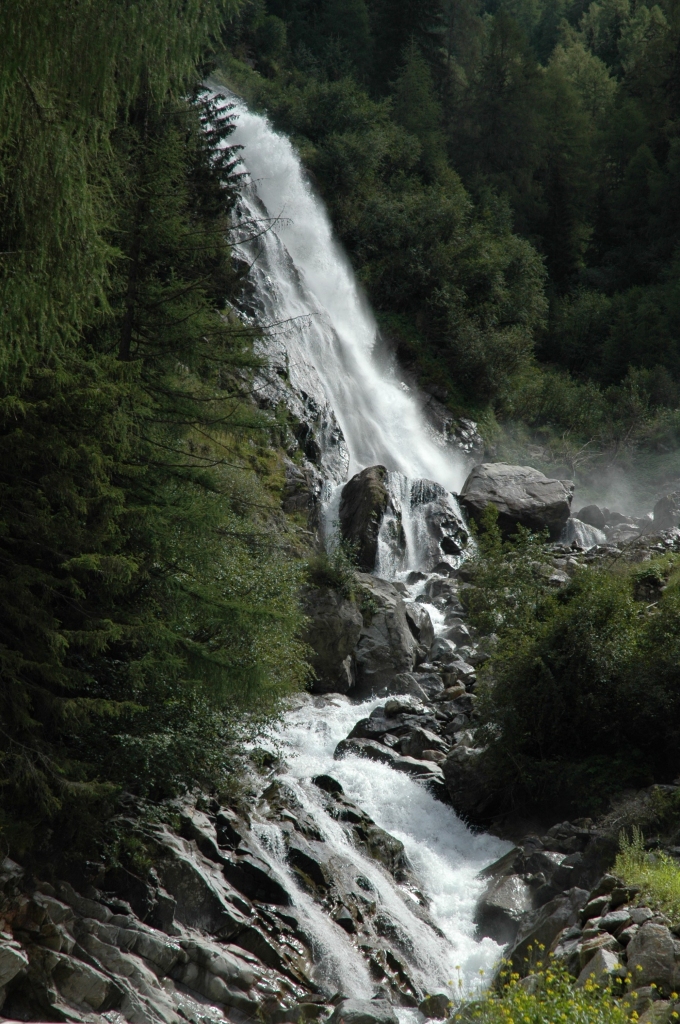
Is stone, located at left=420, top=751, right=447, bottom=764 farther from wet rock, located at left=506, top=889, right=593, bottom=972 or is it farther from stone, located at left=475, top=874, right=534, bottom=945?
wet rock, located at left=506, top=889, right=593, bottom=972

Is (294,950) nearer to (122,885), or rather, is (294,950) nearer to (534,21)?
(122,885)

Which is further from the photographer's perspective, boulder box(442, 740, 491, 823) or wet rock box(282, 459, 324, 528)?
wet rock box(282, 459, 324, 528)

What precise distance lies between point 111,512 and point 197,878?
133 inches

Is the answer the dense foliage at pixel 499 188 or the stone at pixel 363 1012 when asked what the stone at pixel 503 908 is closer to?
the stone at pixel 363 1012

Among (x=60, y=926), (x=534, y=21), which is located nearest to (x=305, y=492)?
(x=60, y=926)

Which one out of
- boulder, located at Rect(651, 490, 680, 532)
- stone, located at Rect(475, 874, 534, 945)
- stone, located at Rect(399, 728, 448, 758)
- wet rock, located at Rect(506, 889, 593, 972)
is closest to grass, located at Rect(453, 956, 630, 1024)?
wet rock, located at Rect(506, 889, 593, 972)

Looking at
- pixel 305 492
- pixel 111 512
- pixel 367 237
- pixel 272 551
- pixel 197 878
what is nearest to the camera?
pixel 111 512

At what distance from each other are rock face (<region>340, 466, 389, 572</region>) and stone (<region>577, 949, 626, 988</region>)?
13.3 metres

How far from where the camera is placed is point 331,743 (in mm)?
12945

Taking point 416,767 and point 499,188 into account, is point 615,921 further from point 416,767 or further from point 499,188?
point 499,188

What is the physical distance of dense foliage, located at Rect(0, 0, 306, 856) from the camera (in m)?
4.42

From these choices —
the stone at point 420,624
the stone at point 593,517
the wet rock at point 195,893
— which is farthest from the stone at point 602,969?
the stone at point 593,517

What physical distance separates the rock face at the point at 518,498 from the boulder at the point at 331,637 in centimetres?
717

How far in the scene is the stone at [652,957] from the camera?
18.1ft
